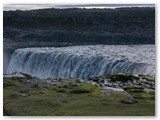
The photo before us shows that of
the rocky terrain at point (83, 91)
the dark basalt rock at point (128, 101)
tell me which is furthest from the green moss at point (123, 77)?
the dark basalt rock at point (128, 101)

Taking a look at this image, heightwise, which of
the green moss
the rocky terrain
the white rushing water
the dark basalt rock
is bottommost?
the dark basalt rock

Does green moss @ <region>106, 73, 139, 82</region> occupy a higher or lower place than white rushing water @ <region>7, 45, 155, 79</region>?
lower

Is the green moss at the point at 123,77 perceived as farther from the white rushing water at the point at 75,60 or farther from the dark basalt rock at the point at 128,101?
the dark basalt rock at the point at 128,101

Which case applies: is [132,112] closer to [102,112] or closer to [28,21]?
[102,112]

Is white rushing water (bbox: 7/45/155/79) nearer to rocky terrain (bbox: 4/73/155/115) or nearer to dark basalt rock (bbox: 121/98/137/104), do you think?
rocky terrain (bbox: 4/73/155/115)

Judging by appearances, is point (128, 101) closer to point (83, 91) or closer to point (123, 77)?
point (123, 77)

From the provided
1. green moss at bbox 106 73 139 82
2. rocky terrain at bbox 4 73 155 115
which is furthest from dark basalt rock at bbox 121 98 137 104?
green moss at bbox 106 73 139 82

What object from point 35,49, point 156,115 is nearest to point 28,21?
point 35,49
